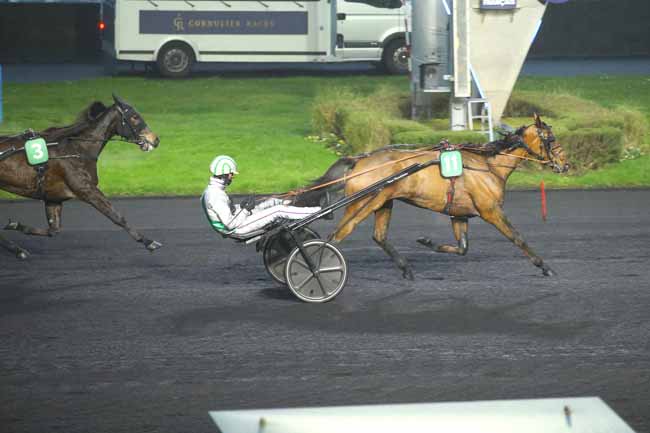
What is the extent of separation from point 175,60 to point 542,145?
17.1 meters

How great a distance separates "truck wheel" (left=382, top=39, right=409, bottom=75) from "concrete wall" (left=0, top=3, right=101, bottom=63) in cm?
844

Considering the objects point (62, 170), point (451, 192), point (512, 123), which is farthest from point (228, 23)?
point (451, 192)

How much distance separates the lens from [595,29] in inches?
1264

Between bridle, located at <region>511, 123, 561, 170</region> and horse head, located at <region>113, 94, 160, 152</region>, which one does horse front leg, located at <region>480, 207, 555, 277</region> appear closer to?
bridle, located at <region>511, 123, 561, 170</region>

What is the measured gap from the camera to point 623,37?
3222 cm

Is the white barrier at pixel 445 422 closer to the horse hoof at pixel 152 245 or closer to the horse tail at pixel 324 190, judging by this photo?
the horse tail at pixel 324 190

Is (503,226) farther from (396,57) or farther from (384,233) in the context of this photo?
(396,57)

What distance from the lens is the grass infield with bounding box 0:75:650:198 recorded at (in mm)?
16969

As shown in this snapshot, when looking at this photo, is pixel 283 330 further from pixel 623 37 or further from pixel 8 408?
pixel 623 37

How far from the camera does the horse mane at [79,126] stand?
11672mm

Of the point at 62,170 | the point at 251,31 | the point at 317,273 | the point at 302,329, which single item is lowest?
the point at 302,329

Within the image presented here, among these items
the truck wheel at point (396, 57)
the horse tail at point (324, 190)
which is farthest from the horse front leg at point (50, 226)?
the truck wheel at point (396, 57)

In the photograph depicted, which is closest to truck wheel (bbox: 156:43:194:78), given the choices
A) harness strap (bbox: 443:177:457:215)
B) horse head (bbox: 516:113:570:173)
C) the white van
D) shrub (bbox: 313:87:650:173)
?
the white van

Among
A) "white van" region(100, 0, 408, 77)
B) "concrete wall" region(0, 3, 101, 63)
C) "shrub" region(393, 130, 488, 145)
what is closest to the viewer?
"shrub" region(393, 130, 488, 145)
